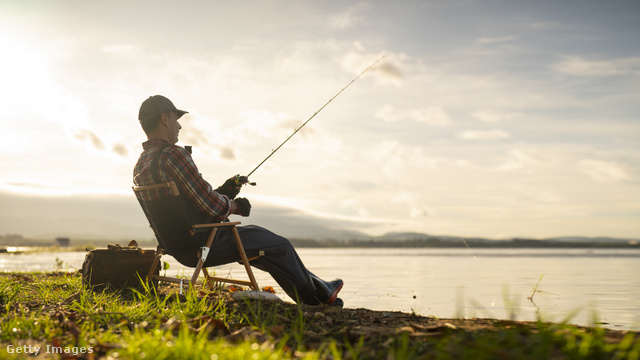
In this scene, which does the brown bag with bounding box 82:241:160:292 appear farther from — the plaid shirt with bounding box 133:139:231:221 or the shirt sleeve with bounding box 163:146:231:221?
the shirt sleeve with bounding box 163:146:231:221

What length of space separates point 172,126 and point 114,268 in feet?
6.36

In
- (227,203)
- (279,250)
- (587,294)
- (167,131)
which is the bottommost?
(587,294)

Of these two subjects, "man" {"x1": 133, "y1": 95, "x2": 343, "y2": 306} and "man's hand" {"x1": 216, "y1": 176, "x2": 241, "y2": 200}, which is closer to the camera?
"man" {"x1": 133, "y1": 95, "x2": 343, "y2": 306}

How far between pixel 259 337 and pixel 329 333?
1.90 feet

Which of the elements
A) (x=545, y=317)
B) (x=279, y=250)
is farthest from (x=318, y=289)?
(x=545, y=317)

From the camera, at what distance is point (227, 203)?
17.9 ft

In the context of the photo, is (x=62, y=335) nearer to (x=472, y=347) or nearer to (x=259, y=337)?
(x=259, y=337)

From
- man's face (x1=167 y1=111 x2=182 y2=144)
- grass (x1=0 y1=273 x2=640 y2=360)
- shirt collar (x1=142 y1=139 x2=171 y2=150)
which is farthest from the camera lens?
man's face (x1=167 y1=111 x2=182 y2=144)

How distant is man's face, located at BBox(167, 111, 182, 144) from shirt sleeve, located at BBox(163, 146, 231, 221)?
28cm

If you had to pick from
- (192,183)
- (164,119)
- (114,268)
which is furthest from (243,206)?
(114,268)

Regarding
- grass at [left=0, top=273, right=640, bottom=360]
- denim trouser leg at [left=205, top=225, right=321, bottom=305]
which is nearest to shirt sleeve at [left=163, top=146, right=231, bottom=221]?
denim trouser leg at [left=205, top=225, right=321, bottom=305]

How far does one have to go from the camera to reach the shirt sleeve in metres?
5.25

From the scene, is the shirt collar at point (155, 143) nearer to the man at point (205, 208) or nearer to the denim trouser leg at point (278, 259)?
the man at point (205, 208)

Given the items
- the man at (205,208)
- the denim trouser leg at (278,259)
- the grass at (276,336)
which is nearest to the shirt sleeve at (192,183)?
the man at (205,208)
